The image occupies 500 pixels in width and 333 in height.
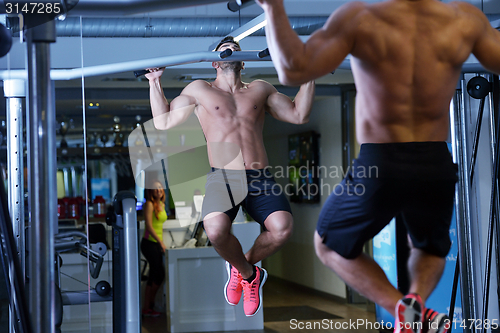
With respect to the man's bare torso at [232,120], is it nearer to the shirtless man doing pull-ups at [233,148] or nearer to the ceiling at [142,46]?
the shirtless man doing pull-ups at [233,148]

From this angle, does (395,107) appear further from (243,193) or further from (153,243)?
(153,243)

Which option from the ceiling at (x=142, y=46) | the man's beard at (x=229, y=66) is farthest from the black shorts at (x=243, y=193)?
the ceiling at (x=142, y=46)

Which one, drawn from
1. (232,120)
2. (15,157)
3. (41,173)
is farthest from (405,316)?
(15,157)

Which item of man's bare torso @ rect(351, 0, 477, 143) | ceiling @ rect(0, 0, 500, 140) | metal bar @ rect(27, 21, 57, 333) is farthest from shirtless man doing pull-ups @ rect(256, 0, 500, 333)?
ceiling @ rect(0, 0, 500, 140)

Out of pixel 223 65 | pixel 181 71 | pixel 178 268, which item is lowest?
pixel 178 268

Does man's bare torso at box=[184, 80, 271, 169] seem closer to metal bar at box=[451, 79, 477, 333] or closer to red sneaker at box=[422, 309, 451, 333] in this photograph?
red sneaker at box=[422, 309, 451, 333]

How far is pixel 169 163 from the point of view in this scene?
2717mm

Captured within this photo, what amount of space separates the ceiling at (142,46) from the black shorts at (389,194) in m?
1.60

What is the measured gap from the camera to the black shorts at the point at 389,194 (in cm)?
107

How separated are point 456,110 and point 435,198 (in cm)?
215

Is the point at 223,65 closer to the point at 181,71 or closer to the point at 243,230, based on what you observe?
the point at 181,71

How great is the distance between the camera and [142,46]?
14.1 ft

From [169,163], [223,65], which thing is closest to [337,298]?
[169,163]

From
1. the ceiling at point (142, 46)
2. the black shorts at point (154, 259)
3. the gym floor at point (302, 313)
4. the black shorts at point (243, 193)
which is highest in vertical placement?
the ceiling at point (142, 46)
